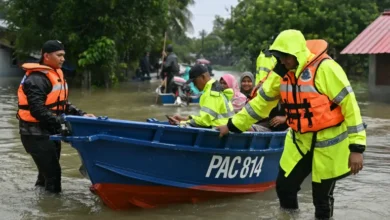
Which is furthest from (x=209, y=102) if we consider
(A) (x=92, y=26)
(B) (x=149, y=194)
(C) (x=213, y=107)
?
(A) (x=92, y=26)

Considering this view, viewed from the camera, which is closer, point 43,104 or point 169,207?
point 43,104

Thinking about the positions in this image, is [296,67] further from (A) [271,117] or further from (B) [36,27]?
(B) [36,27]

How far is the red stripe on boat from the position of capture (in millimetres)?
6273

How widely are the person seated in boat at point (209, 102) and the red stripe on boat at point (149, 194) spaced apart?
28.1 inches

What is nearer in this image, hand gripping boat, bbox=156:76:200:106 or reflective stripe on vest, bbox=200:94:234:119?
reflective stripe on vest, bbox=200:94:234:119

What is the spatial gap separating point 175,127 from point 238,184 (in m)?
1.34

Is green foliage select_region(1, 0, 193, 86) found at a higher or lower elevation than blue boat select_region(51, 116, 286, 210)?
higher

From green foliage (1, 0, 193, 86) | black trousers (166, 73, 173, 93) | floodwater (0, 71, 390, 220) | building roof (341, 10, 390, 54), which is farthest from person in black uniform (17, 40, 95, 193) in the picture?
green foliage (1, 0, 193, 86)

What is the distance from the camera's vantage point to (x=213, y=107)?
649cm

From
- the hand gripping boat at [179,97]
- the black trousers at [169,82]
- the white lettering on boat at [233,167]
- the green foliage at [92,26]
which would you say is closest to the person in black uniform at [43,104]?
the white lettering on boat at [233,167]

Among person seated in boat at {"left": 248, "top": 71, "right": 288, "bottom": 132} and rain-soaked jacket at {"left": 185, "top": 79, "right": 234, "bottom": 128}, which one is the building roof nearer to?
person seated in boat at {"left": 248, "top": 71, "right": 288, "bottom": 132}

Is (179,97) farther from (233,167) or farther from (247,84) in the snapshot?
(233,167)

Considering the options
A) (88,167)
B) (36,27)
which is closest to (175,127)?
(88,167)

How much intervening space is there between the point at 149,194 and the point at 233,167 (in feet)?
3.26
